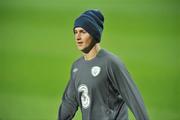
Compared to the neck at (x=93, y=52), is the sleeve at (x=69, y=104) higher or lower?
lower

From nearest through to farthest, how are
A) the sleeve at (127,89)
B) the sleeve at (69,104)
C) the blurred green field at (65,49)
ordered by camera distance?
the sleeve at (127,89)
the sleeve at (69,104)
the blurred green field at (65,49)

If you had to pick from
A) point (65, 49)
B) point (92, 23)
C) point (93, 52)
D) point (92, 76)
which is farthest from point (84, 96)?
point (65, 49)

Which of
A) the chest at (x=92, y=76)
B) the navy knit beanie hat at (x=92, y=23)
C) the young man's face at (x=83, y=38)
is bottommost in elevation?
the chest at (x=92, y=76)

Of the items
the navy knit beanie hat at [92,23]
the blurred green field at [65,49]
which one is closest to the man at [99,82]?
the navy knit beanie hat at [92,23]

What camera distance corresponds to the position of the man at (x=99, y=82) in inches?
69.1

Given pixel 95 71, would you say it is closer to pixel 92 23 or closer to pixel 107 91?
pixel 107 91

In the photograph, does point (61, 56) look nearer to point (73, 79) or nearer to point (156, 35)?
point (156, 35)

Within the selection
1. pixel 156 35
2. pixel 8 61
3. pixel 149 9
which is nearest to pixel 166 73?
pixel 156 35

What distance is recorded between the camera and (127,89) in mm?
1747

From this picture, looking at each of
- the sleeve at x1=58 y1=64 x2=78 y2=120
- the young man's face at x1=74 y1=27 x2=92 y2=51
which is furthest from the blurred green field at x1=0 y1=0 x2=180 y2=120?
the young man's face at x1=74 y1=27 x2=92 y2=51

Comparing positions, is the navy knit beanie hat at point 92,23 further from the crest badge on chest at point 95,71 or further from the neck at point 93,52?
the crest badge on chest at point 95,71

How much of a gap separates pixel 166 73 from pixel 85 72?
3.08 feet

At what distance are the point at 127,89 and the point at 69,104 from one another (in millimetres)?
386

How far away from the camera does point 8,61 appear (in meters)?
2.90
